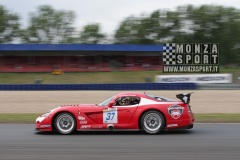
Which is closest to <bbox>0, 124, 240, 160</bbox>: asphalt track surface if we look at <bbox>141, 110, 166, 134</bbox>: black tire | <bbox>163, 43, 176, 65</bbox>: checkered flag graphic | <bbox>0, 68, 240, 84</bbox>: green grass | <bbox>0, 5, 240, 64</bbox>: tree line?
<bbox>141, 110, 166, 134</bbox>: black tire

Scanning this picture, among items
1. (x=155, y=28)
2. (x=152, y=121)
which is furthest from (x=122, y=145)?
(x=155, y=28)

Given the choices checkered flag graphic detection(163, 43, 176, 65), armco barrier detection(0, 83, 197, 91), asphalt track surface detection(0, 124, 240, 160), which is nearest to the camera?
asphalt track surface detection(0, 124, 240, 160)

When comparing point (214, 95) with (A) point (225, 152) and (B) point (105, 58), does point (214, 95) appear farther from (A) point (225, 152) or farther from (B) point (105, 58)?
(B) point (105, 58)

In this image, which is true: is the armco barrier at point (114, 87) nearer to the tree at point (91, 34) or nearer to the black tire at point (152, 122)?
the black tire at point (152, 122)

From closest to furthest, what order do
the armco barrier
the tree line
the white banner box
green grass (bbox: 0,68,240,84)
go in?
1. the armco barrier
2. the white banner box
3. green grass (bbox: 0,68,240,84)
4. the tree line

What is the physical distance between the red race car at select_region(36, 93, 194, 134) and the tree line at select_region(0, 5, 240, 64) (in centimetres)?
5801

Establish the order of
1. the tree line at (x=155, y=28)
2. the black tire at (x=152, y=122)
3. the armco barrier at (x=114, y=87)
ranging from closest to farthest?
1. the black tire at (x=152, y=122)
2. the armco barrier at (x=114, y=87)
3. the tree line at (x=155, y=28)

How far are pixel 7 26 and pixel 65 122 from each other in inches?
2611

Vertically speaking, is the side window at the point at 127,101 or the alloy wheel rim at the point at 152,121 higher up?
the side window at the point at 127,101

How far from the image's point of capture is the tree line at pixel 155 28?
66500 mm

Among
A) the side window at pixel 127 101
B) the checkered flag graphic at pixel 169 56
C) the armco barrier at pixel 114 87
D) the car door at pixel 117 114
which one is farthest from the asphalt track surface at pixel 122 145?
the checkered flag graphic at pixel 169 56

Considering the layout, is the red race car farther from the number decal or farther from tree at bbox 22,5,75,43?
tree at bbox 22,5,75,43

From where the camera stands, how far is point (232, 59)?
6725 centimetres

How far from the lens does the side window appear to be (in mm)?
10141
